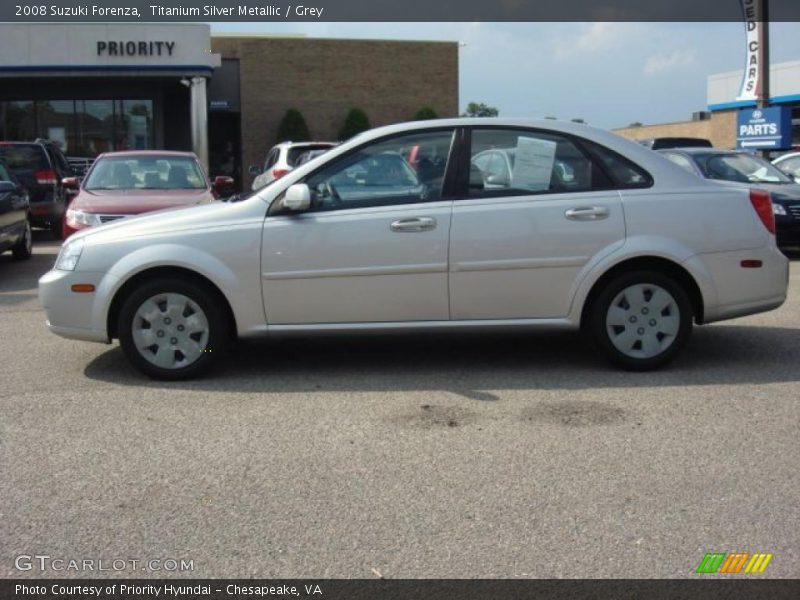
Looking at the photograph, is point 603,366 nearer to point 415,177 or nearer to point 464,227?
point 464,227

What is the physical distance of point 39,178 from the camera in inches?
648

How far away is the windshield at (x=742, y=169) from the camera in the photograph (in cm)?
1393

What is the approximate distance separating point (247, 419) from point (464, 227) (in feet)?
6.47

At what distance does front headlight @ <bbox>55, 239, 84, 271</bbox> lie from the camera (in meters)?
6.43

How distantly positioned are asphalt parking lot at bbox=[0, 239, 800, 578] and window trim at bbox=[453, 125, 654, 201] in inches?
49.8

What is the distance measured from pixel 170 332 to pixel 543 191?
2755mm

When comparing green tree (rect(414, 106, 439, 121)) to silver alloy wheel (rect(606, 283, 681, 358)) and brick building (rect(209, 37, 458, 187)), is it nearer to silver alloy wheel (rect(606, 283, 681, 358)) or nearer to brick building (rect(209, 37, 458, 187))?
brick building (rect(209, 37, 458, 187))

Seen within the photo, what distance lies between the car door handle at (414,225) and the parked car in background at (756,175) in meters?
7.52

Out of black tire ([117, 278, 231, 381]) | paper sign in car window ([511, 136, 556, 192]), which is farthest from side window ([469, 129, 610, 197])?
black tire ([117, 278, 231, 381])

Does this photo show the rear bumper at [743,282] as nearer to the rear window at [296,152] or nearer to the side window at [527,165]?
the side window at [527,165]

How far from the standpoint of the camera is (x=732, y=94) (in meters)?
56.9

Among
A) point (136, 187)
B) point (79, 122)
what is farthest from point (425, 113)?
point (136, 187)

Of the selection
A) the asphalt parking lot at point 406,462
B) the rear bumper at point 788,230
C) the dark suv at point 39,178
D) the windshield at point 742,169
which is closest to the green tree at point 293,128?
the dark suv at point 39,178
